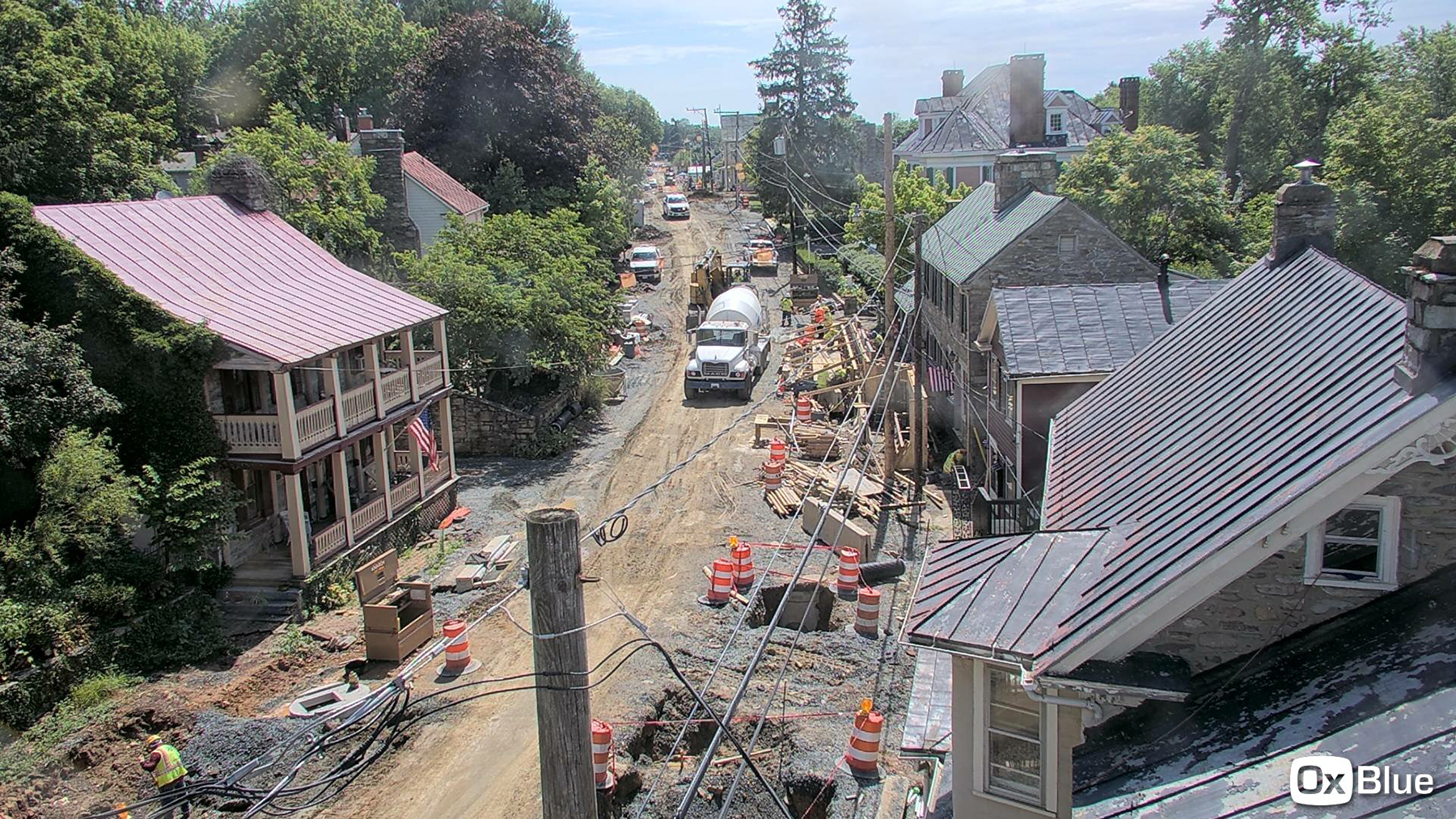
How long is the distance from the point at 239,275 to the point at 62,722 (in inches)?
401

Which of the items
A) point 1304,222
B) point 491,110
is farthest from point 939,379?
point 491,110

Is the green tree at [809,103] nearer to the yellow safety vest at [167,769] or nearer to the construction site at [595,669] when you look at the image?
the construction site at [595,669]

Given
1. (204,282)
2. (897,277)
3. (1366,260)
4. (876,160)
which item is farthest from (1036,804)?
(876,160)

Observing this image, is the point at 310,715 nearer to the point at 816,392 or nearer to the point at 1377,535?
the point at 1377,535

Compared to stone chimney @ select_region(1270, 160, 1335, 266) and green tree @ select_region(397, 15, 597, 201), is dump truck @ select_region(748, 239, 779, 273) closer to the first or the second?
green tree @ select_region(397, 15, 597, 201)

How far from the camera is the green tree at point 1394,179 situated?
1351 inches

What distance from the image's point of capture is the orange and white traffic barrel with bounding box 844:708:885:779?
1393 centimetres

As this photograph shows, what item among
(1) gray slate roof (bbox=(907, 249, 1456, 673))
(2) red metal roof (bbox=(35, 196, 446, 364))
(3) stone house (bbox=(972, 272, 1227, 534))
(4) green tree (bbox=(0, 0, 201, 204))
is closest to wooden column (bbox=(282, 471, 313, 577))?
(2) red metal roof (bbox=(35, 196, 446, 364))

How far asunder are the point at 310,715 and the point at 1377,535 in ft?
46.6

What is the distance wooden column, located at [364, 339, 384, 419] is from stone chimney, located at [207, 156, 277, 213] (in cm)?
536

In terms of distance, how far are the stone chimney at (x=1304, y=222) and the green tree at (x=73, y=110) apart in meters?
31.2

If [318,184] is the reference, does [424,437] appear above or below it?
below

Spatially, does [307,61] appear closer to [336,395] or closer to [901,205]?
[901,205]

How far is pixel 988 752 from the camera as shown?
838cm
